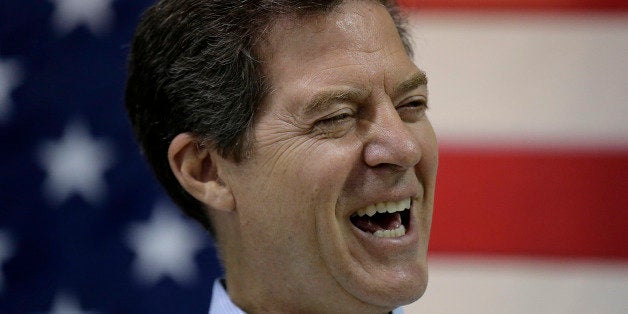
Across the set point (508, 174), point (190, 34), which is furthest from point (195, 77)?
point (508, 174)

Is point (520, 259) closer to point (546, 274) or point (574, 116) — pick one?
point (546, 274)

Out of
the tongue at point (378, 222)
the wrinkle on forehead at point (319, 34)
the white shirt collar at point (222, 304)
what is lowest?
the white shirt collar at point (222, 304)

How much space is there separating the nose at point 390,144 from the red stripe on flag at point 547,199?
0.83 m

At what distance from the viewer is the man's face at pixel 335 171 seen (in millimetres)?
1282

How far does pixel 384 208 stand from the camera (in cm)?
132

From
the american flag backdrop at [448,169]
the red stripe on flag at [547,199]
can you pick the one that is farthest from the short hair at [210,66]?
the red stripe on flag at [547,199]

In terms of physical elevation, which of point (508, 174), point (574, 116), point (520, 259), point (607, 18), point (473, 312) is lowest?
point (473, 312)

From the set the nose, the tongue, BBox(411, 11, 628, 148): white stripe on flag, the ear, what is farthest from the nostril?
BBox(411, 11, 628, 148): white stripe on flag

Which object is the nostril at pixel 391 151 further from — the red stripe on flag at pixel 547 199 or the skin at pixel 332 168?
the red stripe on flag at pixel 547 199

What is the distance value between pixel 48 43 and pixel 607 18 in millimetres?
1326

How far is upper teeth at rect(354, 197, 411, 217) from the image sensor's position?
131 cm

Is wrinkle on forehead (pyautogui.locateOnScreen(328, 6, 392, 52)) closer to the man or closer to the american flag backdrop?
the man

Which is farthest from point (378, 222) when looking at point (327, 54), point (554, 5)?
point (554, 5)

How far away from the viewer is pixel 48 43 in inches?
79.8
